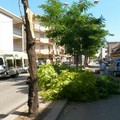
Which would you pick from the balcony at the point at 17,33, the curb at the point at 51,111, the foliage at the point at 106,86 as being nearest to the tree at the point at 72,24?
the foliage at the point at 106,86

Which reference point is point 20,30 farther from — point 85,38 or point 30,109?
point 30,109

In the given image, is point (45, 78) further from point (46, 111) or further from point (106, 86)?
point (46, 111)

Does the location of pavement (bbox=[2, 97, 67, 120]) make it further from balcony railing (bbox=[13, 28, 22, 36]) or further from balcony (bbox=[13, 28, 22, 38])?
balcony railing (bbox=[13, 28, 22, 36])

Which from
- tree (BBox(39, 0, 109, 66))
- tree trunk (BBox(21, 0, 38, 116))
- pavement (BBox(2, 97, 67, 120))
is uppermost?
tree (BBox(39, 0, 109, 66))

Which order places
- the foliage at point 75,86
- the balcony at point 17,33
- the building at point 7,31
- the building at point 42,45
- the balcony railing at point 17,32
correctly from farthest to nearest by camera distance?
the building at point 42,45, the balcony railing at point 17,32, the balcony at point 17,33, the building at point 7,31, the foliage at point 75,86

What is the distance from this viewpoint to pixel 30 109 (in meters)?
8.82

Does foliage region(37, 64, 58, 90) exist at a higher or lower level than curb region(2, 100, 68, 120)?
higher

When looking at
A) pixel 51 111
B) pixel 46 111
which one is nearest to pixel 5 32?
pixel 46 111

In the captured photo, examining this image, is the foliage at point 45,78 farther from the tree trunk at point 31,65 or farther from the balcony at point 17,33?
the balcony at point 17,33

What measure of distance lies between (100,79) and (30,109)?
21.7 feet

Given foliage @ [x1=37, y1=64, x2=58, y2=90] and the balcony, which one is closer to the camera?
foliage @ [x1=37, y1=64, x2=58, y2=90]

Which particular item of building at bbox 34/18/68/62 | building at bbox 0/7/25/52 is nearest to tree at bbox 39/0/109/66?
building at bbox 0/7/25/52

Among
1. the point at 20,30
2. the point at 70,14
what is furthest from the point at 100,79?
the point at 20,30

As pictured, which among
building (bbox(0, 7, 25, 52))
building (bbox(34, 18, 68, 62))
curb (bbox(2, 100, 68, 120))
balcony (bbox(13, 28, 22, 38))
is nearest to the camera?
curb (bbox(2, 100, 68, 120))
